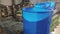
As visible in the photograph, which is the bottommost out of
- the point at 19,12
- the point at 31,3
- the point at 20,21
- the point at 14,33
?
the point at 14,33

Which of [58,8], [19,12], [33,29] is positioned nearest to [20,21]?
[19,12]

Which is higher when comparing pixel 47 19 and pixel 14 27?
pixel 47 19

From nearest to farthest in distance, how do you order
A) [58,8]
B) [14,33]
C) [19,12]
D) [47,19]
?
[47,19]
[14,33]
[19,12]
[58,8]

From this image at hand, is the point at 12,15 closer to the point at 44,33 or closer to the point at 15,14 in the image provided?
the point at 15,14

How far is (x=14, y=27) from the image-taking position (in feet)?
4.62

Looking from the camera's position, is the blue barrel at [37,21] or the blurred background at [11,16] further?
the blurred background at [11,16]

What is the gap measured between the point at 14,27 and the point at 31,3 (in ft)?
1.43

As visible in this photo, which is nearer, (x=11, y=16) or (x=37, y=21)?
(x=37, y=21)

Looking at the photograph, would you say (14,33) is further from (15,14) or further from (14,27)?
(15,14)

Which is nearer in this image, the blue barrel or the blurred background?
the blue barrel

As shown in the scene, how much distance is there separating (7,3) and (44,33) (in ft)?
2.27

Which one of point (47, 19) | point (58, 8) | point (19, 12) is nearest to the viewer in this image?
point (47, 19)

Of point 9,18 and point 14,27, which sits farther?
point 9,18

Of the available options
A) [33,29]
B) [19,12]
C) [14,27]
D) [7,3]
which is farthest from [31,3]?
[33,29]
